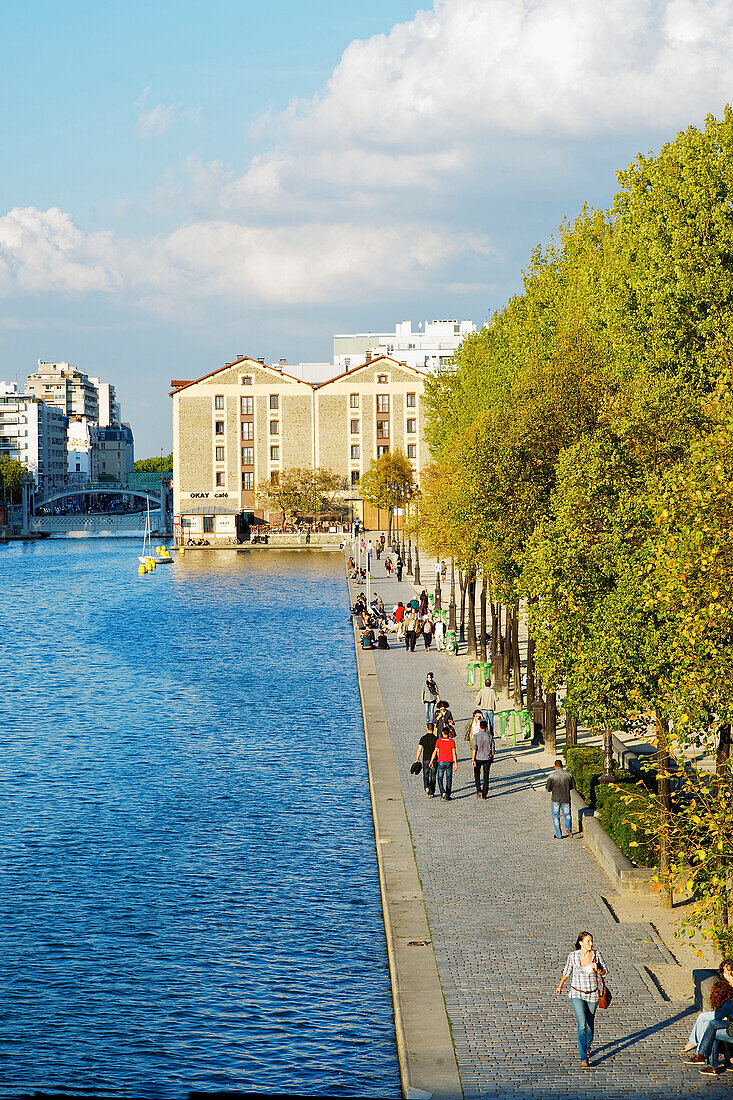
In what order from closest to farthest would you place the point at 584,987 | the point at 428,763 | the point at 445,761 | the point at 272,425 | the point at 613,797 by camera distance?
the point at 584,987, the point at 613,797, the point at 445,761, the point at 428,763, the point at 272,425

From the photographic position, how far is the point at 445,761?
24.5m

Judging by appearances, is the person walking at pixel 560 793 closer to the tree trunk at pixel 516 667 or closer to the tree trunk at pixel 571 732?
the tree trunk at pixel 571 732

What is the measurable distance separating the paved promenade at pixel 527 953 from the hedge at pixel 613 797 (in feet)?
2.34

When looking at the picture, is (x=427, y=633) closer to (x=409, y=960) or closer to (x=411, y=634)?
(x=411, y=634)

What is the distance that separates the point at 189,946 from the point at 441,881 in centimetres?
408

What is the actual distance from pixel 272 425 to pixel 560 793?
116m

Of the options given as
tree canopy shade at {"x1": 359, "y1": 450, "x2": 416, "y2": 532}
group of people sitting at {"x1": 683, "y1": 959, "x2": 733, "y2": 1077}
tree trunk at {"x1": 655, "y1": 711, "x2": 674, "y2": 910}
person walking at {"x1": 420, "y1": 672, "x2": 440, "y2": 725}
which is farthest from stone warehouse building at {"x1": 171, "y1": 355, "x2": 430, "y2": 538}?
group of people sitting at {"x1": 683, "y1": 959, "x2": 733, "y2": 1077}

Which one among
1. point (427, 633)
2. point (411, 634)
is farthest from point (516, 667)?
point (427, 633)

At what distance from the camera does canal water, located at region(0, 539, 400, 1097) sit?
1486 cm

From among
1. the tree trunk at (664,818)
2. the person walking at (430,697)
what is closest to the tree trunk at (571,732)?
the person walking at (430,697)

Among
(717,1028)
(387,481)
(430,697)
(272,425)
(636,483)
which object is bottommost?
(717,1028)

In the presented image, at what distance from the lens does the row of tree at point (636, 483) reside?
13977 mm

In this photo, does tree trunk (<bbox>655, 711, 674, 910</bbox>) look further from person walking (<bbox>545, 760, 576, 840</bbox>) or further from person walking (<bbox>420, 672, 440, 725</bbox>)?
person walking (<bbox>420, 672, 440, 725</bbox>)

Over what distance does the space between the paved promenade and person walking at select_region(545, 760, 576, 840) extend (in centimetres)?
34
